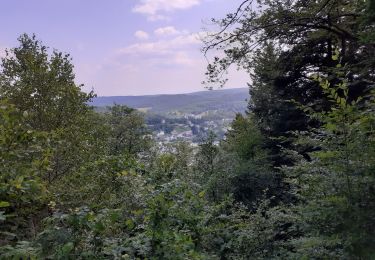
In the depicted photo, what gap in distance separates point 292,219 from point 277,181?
1131 centimetres

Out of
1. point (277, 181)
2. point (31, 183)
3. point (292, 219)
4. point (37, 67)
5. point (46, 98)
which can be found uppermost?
point (37, 67)

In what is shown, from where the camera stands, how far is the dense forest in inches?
116

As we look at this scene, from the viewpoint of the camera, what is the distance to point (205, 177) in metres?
13.1

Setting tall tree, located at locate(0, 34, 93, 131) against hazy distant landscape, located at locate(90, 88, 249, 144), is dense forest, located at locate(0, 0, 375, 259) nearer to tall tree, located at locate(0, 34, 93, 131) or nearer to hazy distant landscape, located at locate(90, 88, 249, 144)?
tall tree, located at locate(0, 34, 93, 131)

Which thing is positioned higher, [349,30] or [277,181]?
[349,30]

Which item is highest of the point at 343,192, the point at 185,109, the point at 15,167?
the point at 15,167

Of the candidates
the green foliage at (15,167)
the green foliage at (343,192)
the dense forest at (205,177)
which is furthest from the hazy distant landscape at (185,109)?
the green foliage at (15,167)

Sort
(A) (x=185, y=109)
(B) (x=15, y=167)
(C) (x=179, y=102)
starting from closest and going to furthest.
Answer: (B) (x=15, y=167) → (A) (x=185, y=109) → (C) (x=179, y=102)

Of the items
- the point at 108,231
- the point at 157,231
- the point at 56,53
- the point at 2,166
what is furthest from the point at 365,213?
the point at 56,53

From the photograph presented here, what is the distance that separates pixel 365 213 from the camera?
366cm

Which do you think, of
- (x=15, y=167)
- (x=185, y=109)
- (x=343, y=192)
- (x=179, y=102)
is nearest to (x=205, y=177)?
(x=343, y=192)

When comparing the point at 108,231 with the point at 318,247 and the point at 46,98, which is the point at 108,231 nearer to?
the point at 318,247

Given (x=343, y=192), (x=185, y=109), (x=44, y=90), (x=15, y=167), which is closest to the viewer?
(x=15, y=167)

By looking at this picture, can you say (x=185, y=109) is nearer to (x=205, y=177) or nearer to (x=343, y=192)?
(x=205, y=177)
